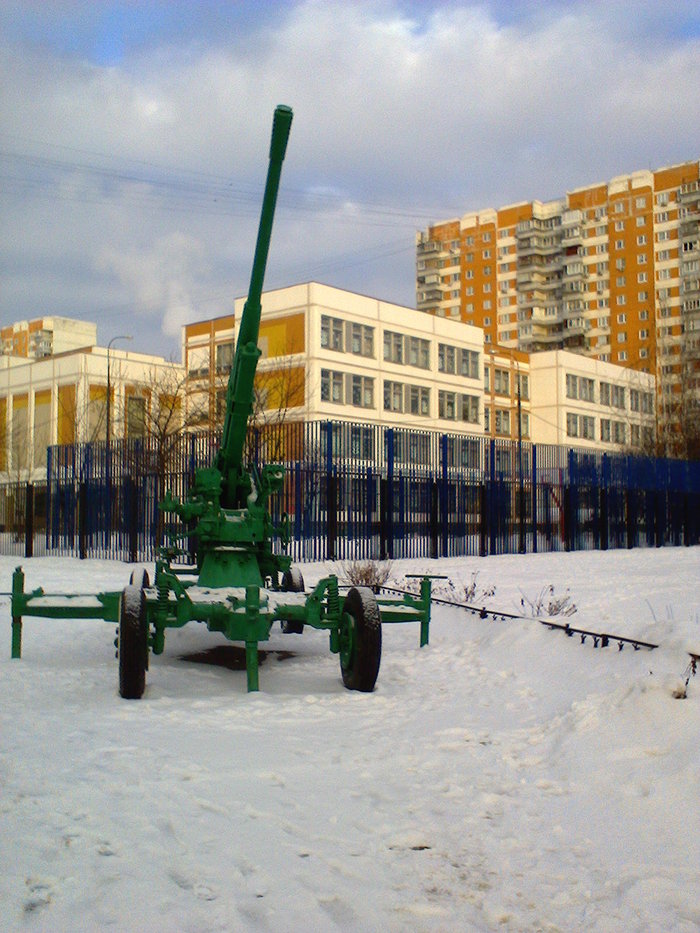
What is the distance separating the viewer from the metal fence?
63.8ft

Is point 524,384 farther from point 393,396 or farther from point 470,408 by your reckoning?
point 393,396

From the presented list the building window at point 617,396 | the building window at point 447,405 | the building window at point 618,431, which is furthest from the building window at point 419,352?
the building window at point 617,396

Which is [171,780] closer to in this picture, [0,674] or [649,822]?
[649,822]

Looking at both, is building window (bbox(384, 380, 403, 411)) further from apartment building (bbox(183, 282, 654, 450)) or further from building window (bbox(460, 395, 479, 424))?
building window (bbox(460, 395, 479, 424))

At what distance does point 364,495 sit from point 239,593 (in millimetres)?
12239

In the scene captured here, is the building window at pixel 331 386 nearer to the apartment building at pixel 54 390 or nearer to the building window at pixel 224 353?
the building window at pixel 224 353

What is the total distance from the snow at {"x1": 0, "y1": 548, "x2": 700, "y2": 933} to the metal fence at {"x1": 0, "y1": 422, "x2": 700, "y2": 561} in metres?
9.00

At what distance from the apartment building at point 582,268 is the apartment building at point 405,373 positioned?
43.3ft

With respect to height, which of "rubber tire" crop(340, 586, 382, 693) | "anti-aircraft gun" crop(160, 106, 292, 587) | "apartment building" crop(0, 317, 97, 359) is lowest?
"rubber tire" crop(340, 586, 382, 693)

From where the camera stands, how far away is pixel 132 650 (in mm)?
6965

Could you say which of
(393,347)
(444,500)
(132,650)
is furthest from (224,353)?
(132,650)

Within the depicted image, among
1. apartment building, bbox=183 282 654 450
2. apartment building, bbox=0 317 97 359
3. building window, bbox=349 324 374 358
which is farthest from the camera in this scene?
apartment building, bbox=0 317 97 359

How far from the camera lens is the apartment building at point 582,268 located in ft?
288

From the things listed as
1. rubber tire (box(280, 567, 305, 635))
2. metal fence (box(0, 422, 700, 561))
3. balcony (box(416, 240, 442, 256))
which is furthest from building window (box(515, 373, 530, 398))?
rubber tire (box(280, 567, 305, 635))
